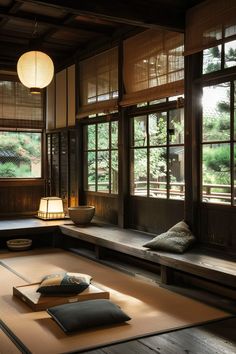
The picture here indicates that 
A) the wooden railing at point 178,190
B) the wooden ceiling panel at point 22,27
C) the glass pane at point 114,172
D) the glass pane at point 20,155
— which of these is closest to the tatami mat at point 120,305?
the wooden railing at point 178,190

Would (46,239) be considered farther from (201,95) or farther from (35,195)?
(201,95)

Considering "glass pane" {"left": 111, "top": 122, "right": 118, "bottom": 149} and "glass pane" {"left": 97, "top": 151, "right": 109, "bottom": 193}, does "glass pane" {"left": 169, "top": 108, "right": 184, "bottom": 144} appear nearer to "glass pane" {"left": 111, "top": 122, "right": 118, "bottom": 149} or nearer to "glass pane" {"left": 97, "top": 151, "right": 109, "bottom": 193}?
"glass pane" {"left": 111, "top": 122, "right": 118, "bottom": 149}

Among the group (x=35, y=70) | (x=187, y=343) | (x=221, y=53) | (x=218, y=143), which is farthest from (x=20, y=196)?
(x=187, y=343)

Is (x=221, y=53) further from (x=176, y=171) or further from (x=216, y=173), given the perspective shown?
(x=176, y=171)

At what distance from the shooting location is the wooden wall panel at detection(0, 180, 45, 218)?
720cm

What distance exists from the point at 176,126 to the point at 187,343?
2.55 metres

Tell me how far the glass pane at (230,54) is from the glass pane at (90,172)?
112 inches

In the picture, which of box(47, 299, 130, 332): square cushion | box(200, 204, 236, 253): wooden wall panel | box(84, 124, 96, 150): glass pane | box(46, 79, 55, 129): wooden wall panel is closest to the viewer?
box(47, 299, 130, 332): square cushion

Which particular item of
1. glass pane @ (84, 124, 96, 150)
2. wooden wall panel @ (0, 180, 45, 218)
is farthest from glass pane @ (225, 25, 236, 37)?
Answer: wooden wall panel @ (0, 180, 45, 218)

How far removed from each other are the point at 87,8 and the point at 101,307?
251 centimetres

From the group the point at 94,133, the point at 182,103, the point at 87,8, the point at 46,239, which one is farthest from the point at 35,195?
the point at 87,8

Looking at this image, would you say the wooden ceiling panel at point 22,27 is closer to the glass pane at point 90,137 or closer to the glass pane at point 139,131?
the glass pane at point 90,137

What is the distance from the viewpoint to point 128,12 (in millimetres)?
4125

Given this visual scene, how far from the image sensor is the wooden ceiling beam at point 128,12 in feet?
12.6
